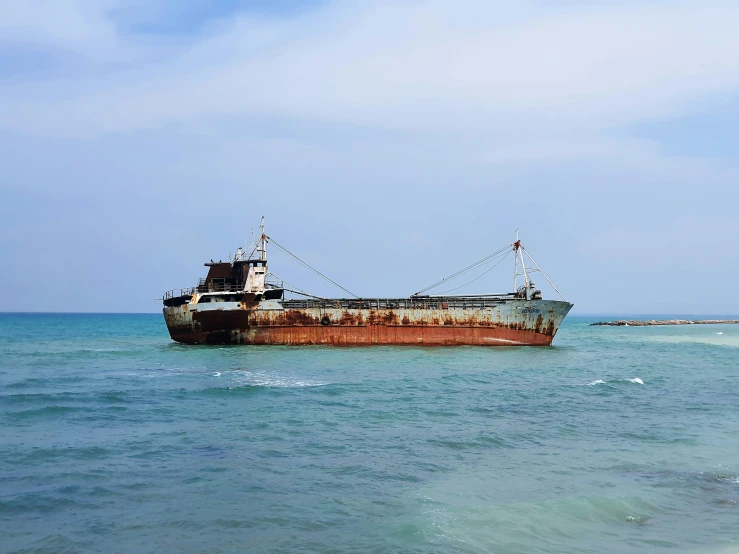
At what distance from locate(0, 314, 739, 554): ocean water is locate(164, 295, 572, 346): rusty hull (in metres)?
15.4

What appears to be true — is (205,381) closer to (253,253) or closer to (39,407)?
(39,407)

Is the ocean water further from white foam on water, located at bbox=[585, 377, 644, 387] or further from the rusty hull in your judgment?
the rusty hull

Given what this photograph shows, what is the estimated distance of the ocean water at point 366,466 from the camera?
9.03 meters

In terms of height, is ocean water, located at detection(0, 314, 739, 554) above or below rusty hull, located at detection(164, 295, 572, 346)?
below

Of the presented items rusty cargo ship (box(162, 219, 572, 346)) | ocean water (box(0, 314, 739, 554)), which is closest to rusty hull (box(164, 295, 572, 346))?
rusty cargo ship (box(162, 219, 572, 346))

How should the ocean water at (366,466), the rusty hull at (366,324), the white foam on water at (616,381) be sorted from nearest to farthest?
the ocean water at (366,466) → the white foam on water at (616,381) → the rusty hull at (366,324)

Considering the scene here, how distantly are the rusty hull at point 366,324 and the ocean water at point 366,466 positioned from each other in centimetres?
1540

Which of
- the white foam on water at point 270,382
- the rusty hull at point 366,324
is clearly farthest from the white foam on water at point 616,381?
the rusty hull at point 366,324

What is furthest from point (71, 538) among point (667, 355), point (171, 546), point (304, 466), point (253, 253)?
point (667, 355)

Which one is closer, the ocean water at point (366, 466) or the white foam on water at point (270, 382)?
the ocean water at point (366, 466)

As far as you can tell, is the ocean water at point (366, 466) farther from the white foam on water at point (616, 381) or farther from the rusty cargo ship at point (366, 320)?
the rusty cargo ship at point (366, 320)

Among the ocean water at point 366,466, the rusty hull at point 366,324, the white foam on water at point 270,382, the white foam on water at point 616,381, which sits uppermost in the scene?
the rusty hull at point 366,324

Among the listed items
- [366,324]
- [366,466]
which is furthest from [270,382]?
[366,324]

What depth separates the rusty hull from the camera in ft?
135
